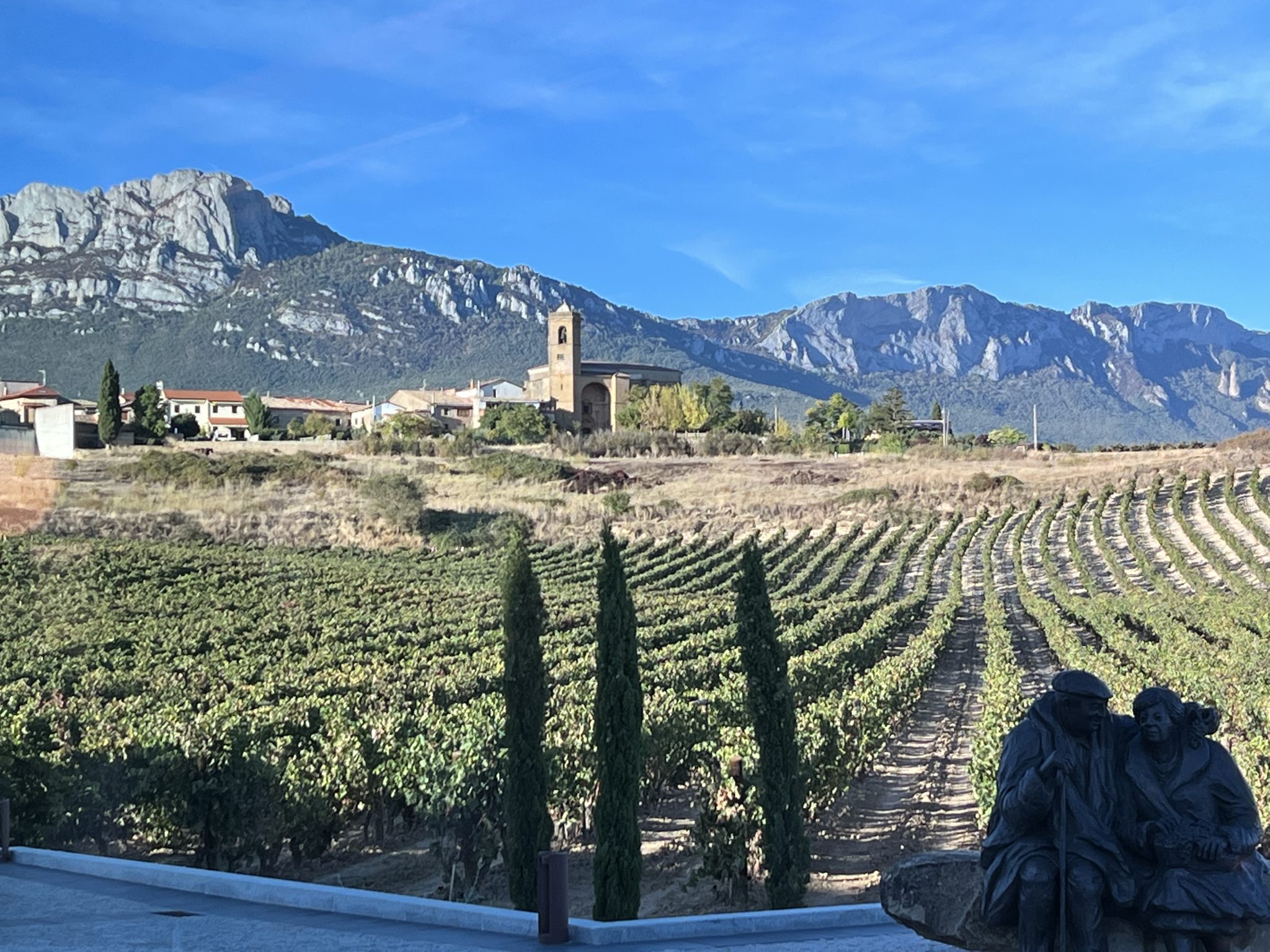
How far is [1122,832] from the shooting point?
443cm

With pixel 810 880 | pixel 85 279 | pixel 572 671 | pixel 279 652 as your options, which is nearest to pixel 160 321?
pixel 85 279

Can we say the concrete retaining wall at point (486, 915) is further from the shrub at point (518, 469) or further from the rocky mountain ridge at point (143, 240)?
the rocky mountain ridge at point (143, 240)

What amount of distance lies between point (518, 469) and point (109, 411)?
16944mm

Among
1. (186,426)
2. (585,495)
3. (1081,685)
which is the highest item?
(186,426)

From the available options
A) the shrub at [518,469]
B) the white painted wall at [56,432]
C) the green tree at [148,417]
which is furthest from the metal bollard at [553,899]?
the green tree at [148,417]

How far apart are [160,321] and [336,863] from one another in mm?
100237

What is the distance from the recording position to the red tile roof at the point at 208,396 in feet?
227

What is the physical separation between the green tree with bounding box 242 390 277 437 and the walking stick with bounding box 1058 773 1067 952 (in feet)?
200

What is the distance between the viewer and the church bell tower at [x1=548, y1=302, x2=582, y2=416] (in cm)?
8656

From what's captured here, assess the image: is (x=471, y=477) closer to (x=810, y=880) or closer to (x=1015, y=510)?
(x=1015, y=510)

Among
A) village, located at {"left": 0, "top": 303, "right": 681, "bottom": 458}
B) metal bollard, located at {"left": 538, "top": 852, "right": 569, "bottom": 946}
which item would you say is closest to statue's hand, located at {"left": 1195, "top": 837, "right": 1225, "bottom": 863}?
metal bollard, located at {"left": 538, "top": 852, "right": 569, "bottom": 946}

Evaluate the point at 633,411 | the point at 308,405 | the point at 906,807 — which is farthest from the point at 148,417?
the point at 906,807

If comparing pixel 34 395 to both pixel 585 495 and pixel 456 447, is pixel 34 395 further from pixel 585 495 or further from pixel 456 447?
pixel 585 495

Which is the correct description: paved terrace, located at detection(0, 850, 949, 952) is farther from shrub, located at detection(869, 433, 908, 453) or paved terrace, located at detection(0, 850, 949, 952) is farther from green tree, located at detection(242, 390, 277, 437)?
shrub, located at detection(869, 433, 908, 453)
